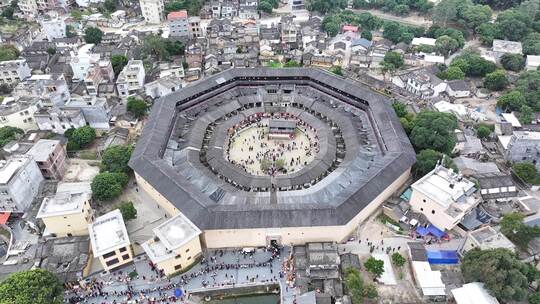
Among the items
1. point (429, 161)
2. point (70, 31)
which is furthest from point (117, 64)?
point (429, 161)

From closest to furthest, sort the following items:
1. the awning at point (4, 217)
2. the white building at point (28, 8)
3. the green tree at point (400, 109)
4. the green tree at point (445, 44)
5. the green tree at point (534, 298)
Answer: the green tree at point (534, 298)
the awning at point (4, 217)
the green tree at point (400, 109)
the green tree at point (445, 44)
the white building at point (28, 8)

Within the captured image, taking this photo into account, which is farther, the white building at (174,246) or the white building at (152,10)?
the white building at (152,10)

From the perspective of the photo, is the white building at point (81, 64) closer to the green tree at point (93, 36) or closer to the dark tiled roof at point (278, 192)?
the green tree at point (93, 36)

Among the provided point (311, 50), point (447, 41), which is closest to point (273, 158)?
point (311, 50)

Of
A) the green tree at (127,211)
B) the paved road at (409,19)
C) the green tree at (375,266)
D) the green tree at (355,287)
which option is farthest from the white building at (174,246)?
the paved road at (409,19)

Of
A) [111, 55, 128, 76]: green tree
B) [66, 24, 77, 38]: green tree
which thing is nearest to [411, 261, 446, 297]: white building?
[111, 55, 128, 76]: green tree

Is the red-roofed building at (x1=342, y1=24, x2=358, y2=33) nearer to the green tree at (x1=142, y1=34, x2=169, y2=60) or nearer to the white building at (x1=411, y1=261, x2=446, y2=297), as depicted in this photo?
the green tree at (x1=142, y1=34, x2=169, y2=60)

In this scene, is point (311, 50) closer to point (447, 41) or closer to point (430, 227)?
point (447, 41)
